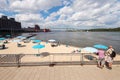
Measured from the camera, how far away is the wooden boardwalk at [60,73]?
768 cm

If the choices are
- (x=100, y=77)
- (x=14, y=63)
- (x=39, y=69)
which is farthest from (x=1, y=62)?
(x=100, y=77)

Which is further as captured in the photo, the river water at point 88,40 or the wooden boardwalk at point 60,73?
the river water at point 88,40

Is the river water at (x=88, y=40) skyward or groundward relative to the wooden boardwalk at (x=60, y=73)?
groundward

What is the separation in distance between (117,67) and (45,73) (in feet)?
20.2

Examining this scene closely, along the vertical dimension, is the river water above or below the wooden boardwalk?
below

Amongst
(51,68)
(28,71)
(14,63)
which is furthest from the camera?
(14,63)

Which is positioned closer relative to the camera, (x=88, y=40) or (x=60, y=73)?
(x=60, y=73)

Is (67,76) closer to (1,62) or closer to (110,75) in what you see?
(110,75)

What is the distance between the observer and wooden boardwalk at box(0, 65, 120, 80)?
302 inches

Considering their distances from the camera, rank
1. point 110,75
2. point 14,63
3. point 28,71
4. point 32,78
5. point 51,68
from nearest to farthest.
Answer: point 32,78
point 110,75
point 28,71
point 51,68
point 14,63

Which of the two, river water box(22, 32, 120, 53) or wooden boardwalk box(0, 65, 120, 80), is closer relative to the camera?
wooden boardwalk box(0, 65, 120, 80)

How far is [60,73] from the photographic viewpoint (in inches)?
328

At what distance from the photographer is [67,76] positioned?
25.7 ft

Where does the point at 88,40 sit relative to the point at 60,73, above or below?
below
